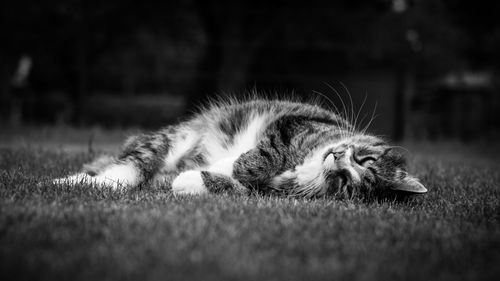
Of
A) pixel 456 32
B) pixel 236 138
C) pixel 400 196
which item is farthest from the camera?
pixel 456 32

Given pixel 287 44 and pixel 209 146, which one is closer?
pixel 209 146

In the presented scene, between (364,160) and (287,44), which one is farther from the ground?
(287,44)

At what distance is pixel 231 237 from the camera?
5.83 feet

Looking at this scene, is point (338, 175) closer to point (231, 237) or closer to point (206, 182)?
point (206, 182)

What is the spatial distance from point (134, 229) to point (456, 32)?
1259 cm

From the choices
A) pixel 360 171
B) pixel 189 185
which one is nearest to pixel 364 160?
pixel 360 171

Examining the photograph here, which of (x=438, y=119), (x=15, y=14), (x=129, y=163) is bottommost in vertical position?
(x=129, y=163)

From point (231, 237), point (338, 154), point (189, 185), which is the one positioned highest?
point (338, 154)

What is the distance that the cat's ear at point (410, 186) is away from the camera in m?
2.75

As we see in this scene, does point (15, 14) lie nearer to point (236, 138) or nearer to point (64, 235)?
point (236, 138)

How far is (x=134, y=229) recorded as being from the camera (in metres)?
1.80

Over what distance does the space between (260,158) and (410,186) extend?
3.21 ft

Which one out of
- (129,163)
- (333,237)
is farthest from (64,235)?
(129,163)

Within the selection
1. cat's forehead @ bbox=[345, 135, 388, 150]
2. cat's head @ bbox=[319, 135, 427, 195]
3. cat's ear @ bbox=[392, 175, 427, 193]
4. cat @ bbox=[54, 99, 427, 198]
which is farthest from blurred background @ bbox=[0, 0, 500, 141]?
cat's ear @ bbox=[392, 175, 427, 193]
